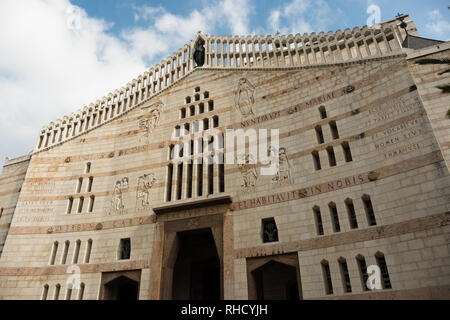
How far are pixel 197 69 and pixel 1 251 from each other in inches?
620

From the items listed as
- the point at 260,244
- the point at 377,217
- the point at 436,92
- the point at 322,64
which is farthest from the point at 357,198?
the point at 322,64

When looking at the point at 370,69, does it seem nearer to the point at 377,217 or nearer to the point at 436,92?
the point at 436,92

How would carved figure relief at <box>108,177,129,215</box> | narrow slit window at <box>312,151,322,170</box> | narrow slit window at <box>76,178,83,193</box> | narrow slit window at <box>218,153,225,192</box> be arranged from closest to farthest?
1. narrow slit window at <box>312,151,322,170</box>
2. narrow slit window at <box>218,153,225,192</box>
3. carved figure relief at <box>108,177,129,215</box>
4. narrow slit window at <box>76,178,83,193</box>

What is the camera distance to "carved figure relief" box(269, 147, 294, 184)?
16.0 meters

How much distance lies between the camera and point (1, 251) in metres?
19.5

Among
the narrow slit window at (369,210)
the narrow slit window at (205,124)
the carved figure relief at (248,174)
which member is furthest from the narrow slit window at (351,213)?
the narrow slit window at (205,124)

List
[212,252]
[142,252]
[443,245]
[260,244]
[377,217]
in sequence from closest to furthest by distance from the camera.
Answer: [443,245], [377,217], [260,244], [142,252], [212,252]

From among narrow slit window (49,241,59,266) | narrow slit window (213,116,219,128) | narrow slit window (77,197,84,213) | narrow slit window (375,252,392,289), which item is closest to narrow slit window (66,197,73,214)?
narrow slit window (77,197,84,213)

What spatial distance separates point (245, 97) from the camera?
64.5 ft

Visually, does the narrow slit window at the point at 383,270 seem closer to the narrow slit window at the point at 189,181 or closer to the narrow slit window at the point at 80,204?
the narrow slit window at the point at 189,181

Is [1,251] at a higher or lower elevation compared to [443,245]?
higher

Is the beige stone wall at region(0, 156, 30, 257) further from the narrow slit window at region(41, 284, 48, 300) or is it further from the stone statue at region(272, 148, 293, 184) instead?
the stone statue at region(272, 148, 293, 184)

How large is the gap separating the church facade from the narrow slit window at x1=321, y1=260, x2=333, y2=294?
86mm

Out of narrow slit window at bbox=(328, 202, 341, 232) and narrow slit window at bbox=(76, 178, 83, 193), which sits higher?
narrow slit window at bbox=(76, 178, 83, 193)
